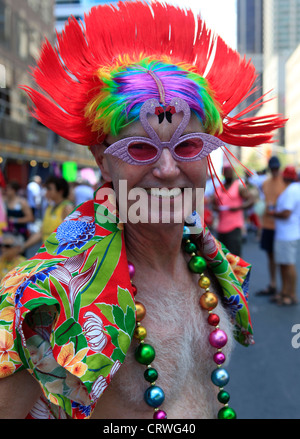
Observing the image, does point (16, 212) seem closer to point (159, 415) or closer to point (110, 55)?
point (110, 55)

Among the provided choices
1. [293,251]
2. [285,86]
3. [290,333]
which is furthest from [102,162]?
[285,86]

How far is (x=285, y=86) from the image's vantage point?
277 ft

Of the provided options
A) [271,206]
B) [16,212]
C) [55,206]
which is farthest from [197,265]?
→ [16,212]

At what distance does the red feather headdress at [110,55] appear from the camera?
4.67 feet

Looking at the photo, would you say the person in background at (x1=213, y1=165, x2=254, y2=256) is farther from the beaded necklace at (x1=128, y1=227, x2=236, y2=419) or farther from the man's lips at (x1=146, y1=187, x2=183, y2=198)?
the man's lips at (x1=146, y1=187, x2=183, y2=198)

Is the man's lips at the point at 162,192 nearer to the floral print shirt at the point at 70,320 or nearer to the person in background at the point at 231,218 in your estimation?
the floral print shirt at the point at 70,320

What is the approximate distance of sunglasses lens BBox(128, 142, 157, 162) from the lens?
1274mm

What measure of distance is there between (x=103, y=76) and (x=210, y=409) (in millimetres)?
1083

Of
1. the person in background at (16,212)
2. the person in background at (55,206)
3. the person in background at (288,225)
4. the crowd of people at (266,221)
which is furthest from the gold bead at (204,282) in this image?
the person in background at (16,212)

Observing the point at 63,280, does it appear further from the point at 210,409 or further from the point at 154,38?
the point at 154,38

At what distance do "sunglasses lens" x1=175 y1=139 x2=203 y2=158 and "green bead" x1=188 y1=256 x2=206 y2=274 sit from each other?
1.40 ft

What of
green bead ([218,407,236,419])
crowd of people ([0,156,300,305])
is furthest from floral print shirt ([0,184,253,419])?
crowd of people ([0,156,300,305])

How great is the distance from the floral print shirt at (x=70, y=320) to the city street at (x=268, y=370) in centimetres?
237

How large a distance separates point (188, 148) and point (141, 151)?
14 cm
